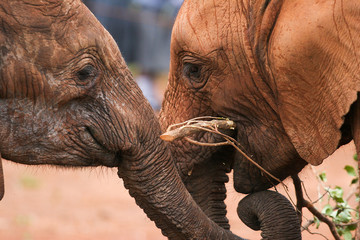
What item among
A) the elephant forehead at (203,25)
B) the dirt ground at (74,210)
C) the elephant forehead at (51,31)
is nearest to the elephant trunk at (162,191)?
the elephant forehead at (51,31)

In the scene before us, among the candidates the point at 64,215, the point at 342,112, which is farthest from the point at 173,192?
the point at 64,215

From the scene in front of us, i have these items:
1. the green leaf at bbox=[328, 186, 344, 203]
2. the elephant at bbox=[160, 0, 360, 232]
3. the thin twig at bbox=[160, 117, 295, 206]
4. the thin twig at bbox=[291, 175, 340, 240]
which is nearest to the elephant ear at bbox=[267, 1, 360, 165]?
the elephant at bbox=[160, 0, 360, 232]

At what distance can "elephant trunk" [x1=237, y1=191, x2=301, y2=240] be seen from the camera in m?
3.88

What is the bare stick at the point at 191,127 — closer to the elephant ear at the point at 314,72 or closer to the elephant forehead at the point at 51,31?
the elephant ear at the point at 314,72

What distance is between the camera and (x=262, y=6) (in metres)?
3.71

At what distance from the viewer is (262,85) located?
3863mm

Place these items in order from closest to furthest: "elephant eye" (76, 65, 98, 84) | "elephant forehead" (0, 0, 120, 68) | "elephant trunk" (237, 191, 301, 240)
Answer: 1. "elephant forehead" (0, 0, 120, 68)
2. "elephant eye" (76, 65, 98, 84)
3. "elephant trunk" (237, 191, 301, 240)

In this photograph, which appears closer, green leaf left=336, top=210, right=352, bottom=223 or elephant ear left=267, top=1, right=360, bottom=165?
elephant ear left=267, top=1, right=360, bottom=165

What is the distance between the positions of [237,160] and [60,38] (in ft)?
4.06

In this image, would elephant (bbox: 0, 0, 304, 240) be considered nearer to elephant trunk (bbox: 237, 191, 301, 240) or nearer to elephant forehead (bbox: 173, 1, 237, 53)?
elephant trunk (bbox: 237, 191, 301, 240)

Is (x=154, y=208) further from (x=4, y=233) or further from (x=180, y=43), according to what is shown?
(x=4, y=233)

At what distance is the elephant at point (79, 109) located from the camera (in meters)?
3.34

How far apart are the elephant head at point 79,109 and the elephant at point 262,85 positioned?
1.76 ft

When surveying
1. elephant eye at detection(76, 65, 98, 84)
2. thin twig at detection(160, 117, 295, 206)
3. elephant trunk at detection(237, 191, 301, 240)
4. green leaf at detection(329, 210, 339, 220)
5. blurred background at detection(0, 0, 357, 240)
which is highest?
elephant eye at detection(76, 65, 98, 84)
